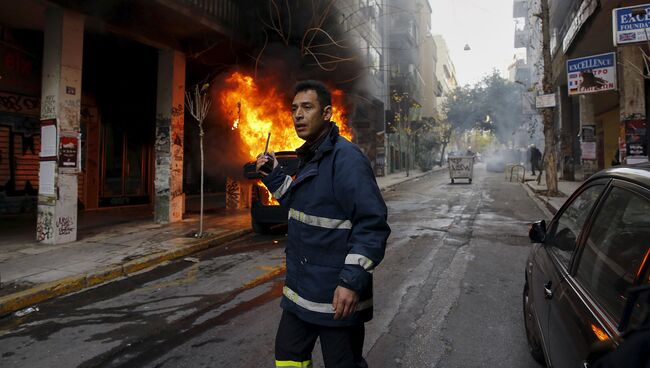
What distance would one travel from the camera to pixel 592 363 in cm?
145

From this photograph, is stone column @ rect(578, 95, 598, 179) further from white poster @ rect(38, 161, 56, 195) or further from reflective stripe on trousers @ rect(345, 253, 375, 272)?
white poster @ rect(38, 161, 56, 195)

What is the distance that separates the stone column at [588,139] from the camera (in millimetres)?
14258

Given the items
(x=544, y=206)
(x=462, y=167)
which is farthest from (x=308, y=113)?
(x=462, y=167)

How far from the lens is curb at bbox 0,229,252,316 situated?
439 centimetres

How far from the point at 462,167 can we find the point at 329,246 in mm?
20407

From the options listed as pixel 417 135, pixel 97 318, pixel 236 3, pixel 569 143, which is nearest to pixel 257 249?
pixel 97 318

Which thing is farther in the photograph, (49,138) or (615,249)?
(49,138)

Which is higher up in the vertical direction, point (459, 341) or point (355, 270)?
point (355, 270)

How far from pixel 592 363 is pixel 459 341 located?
6.39 feet

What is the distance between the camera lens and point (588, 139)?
14.6 metres

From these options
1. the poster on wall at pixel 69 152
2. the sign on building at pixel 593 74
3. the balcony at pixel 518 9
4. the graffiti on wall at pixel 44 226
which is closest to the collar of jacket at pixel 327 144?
the poster on wall at pixel 69 152

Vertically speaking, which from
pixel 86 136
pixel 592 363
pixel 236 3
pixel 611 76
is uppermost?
pixel 236 3

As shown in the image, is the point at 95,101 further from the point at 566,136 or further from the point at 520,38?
the point at 520,38

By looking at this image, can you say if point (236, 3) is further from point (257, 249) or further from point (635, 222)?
point (635, 222)
